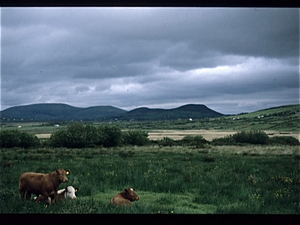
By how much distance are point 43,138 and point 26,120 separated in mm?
6017

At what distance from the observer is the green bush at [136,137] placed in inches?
765

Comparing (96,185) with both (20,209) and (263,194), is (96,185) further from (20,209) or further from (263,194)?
(263,194)

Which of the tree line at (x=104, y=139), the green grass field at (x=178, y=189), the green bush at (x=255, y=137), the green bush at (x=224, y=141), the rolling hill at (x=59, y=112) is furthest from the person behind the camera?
the green bush at (x=224, y=141)

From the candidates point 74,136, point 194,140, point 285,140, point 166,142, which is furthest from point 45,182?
point 194,140

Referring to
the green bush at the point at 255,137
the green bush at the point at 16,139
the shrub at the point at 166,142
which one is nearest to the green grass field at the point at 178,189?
the green bush at the point at 16,139

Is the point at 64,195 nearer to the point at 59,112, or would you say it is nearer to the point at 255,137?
the point at 59,112

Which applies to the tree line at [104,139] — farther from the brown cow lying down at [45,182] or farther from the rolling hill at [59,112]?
the brown cow lying down at [45,182]

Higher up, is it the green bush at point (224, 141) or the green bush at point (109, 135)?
the green bush at point (109, 135)

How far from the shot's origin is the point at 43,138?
49.8ft

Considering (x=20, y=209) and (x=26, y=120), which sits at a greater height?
(x=26, y=120)

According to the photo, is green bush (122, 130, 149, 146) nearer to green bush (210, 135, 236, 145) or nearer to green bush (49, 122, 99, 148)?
green bush (49, 122, 99, 148)

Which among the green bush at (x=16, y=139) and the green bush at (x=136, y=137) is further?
the green bush at (x=136, y=137)
